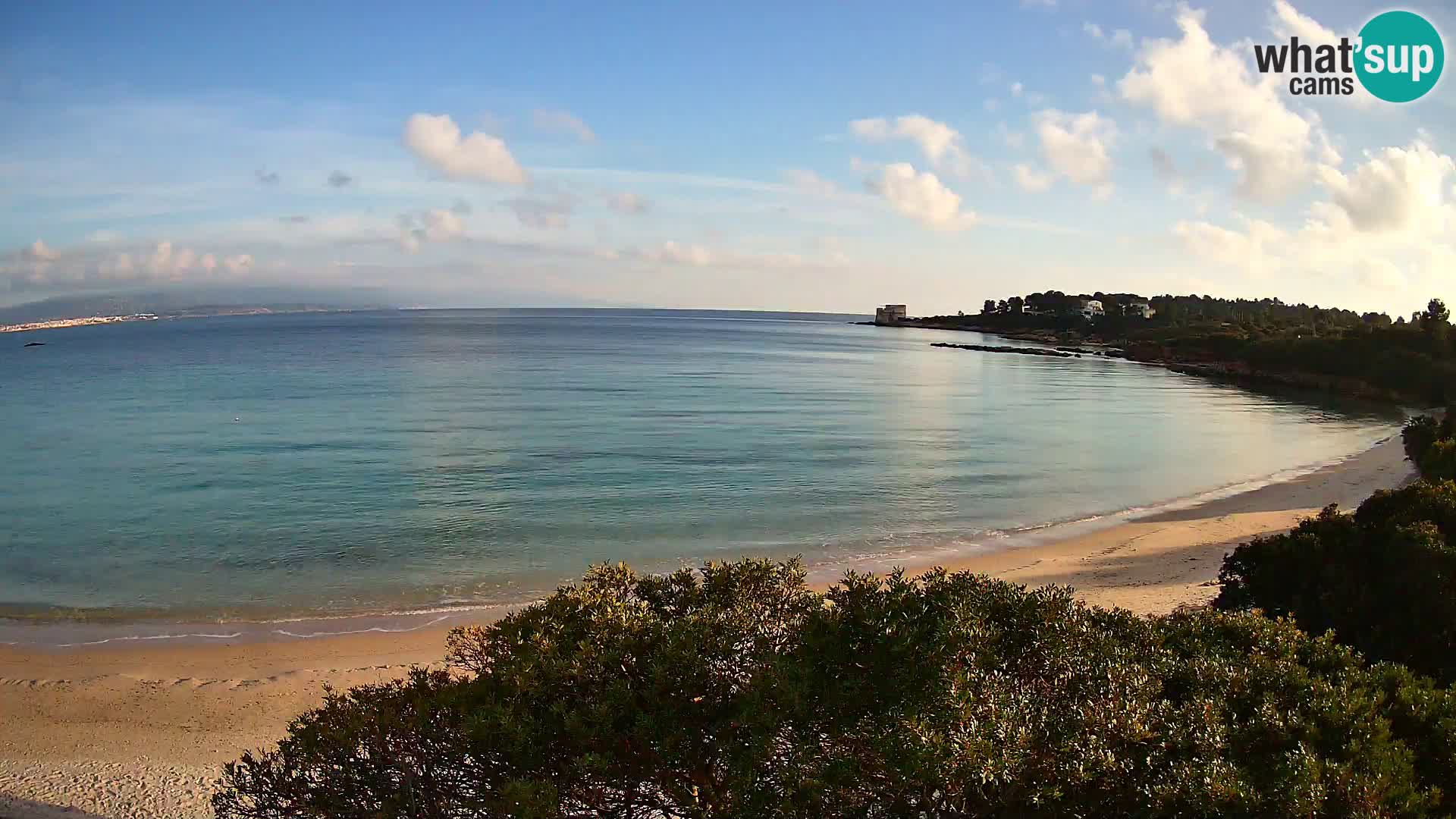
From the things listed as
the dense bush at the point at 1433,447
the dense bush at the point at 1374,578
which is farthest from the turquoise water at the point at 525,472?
the dense bush at the point at 1374,578

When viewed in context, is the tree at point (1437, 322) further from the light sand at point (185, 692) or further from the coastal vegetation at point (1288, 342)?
the light sand at point (185, 692)

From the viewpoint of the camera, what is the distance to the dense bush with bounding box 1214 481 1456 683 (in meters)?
8.35

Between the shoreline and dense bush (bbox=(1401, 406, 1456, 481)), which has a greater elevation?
dense bush (bbox=(1401, 406, 1456, 481))

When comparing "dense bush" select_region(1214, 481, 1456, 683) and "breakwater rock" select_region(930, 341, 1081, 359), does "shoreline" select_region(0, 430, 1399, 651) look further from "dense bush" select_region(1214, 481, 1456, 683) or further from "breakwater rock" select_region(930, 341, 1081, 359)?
"breakwater rock" select_region(930, 341, 1081, 359)

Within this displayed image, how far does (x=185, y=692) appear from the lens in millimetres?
11250

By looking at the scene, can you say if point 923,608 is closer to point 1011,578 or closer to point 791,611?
point 791,611

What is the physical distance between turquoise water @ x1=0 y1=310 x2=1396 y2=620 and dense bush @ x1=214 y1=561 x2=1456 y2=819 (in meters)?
10.5

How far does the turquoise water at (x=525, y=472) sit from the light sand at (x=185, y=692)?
6.83ft

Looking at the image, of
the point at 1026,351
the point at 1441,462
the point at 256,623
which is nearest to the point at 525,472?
the point at 256,623

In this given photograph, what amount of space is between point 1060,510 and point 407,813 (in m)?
21.6

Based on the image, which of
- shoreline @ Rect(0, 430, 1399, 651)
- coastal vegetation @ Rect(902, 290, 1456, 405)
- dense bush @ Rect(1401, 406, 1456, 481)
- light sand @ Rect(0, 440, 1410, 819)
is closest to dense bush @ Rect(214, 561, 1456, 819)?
light sand @ Rect(0, 440, 1410, 819)

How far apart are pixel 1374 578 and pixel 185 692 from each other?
14.6 m

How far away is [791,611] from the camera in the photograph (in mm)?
6074

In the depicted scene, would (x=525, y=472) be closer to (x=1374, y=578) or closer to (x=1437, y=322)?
(x=1374, y=578)
